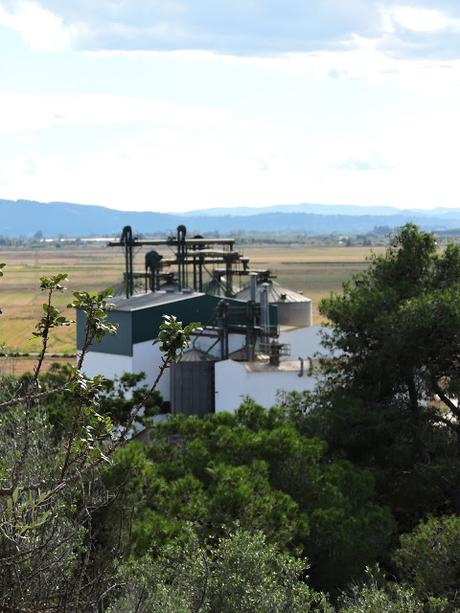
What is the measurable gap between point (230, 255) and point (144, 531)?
4318 cm

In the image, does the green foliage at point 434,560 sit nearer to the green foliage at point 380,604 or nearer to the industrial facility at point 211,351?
the green foliage at point 380,604

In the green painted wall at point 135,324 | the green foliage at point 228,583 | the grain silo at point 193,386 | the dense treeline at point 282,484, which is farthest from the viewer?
the green painted wall at point 135,324

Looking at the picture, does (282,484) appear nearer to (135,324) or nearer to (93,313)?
(93,313)

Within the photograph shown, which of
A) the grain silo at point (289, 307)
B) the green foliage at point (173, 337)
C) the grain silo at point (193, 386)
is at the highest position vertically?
the green foliage at point (173, 337)

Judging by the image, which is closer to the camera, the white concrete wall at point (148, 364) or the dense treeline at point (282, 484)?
the dense treeline at point (282, 484)

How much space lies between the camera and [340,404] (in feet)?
101

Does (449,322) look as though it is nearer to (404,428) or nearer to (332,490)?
(404,428)

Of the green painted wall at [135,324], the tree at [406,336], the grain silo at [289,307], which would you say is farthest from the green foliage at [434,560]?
the grain silo at [289,307]

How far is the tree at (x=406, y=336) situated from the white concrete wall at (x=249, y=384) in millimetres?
4395

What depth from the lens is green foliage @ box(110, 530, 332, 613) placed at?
15188 mm

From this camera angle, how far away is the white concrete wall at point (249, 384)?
132ft

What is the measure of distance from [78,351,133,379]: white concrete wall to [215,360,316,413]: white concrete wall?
5028 millimetres

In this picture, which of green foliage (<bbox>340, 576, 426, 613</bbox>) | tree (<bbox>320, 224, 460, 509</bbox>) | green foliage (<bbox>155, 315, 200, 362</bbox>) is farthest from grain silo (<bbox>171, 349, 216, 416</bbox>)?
green foliage (<bbox>155, 315, 200, 362</bbox>)

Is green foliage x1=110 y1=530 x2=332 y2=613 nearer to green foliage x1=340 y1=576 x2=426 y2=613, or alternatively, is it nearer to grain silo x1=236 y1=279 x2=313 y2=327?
green foliage x1=340 y1=576 x2=426 y2=613
